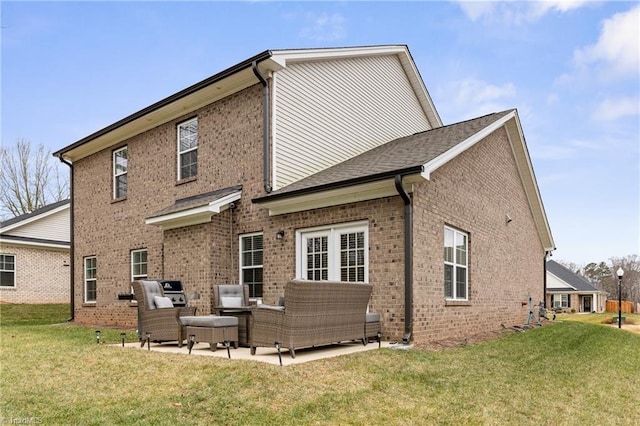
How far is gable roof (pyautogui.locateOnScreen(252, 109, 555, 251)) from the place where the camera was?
29.4 ft

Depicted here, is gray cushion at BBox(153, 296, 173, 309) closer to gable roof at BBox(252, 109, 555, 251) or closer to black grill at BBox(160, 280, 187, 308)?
black grill at BBox(160, 280, 187, 308)

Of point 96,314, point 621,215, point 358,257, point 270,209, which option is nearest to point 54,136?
point 96,314

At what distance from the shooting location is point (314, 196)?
998 centimetres

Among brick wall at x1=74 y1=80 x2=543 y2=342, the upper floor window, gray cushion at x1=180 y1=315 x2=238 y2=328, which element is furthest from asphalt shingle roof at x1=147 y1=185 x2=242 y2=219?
gray cushion at x1=180 y1=315 x2=238 y2=328

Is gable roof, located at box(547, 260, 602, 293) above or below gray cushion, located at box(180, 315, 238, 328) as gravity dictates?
below

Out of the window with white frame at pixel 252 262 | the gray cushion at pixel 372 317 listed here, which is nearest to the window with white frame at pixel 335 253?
the gray cushion at pixel 372 317

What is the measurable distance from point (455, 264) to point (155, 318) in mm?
6200

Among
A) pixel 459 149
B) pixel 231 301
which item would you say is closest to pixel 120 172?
pixel 231 301

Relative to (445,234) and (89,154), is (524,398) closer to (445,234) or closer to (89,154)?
(445,234)

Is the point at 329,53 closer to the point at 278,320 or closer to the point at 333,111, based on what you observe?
the point at 333,111

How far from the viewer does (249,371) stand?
20.1 feet

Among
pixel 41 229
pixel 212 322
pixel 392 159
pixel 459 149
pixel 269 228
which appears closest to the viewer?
pixel 212 322

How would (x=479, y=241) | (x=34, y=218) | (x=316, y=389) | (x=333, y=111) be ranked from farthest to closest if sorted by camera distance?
(x=34, y=218) < (x=333, y=111) < (x=479, y=241) < (x=316, y=389)

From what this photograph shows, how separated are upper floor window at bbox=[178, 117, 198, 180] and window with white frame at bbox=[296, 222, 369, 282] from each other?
416 cm
